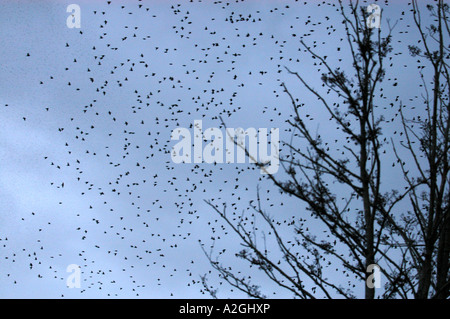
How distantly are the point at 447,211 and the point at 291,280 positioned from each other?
1.57 m

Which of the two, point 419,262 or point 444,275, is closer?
point 444,275

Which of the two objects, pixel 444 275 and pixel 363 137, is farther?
pixel 363 137

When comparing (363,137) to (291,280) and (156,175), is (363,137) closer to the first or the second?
(291,280)

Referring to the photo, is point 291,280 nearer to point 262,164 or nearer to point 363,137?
point 262,164
